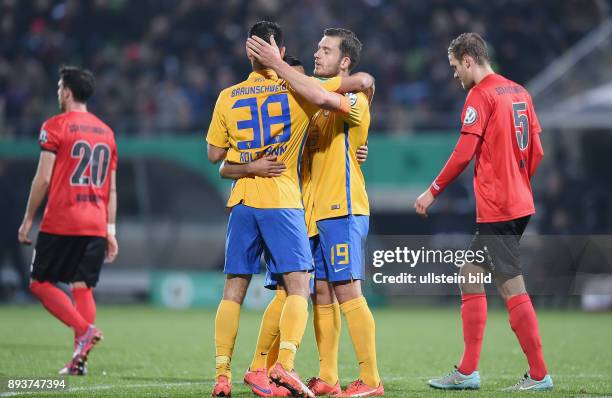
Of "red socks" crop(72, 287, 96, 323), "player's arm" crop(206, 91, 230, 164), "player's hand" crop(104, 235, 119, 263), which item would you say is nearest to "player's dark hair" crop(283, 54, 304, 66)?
"player's arm" crop(206, 91, 230, 164)

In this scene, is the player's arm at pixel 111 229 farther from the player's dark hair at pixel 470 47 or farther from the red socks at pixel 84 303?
the player's dark hair at pixel 470 47

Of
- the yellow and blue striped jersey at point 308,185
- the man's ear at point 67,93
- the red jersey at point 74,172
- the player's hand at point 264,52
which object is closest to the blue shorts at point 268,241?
the yellow and blue striped jersey at point 308,185

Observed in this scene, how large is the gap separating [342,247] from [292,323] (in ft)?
1.92

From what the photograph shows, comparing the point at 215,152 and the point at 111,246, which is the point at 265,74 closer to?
the point at 215,152

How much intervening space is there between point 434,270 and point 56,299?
119 inches

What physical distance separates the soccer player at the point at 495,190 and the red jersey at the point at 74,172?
2921 mm

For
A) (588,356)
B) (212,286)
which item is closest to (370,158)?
(212,286)

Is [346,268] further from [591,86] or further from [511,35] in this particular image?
[511,35]

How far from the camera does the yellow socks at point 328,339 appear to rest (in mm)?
6098

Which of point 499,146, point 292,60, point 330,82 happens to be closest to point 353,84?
point 330,82

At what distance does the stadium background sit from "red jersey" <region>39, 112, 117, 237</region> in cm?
289

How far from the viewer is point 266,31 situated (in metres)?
5.86

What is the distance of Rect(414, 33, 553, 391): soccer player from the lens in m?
6.29

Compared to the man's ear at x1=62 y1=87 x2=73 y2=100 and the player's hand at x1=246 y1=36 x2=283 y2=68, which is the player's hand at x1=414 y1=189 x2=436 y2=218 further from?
the man's ear at x1=62 y1=87 x2=73 y2=100
